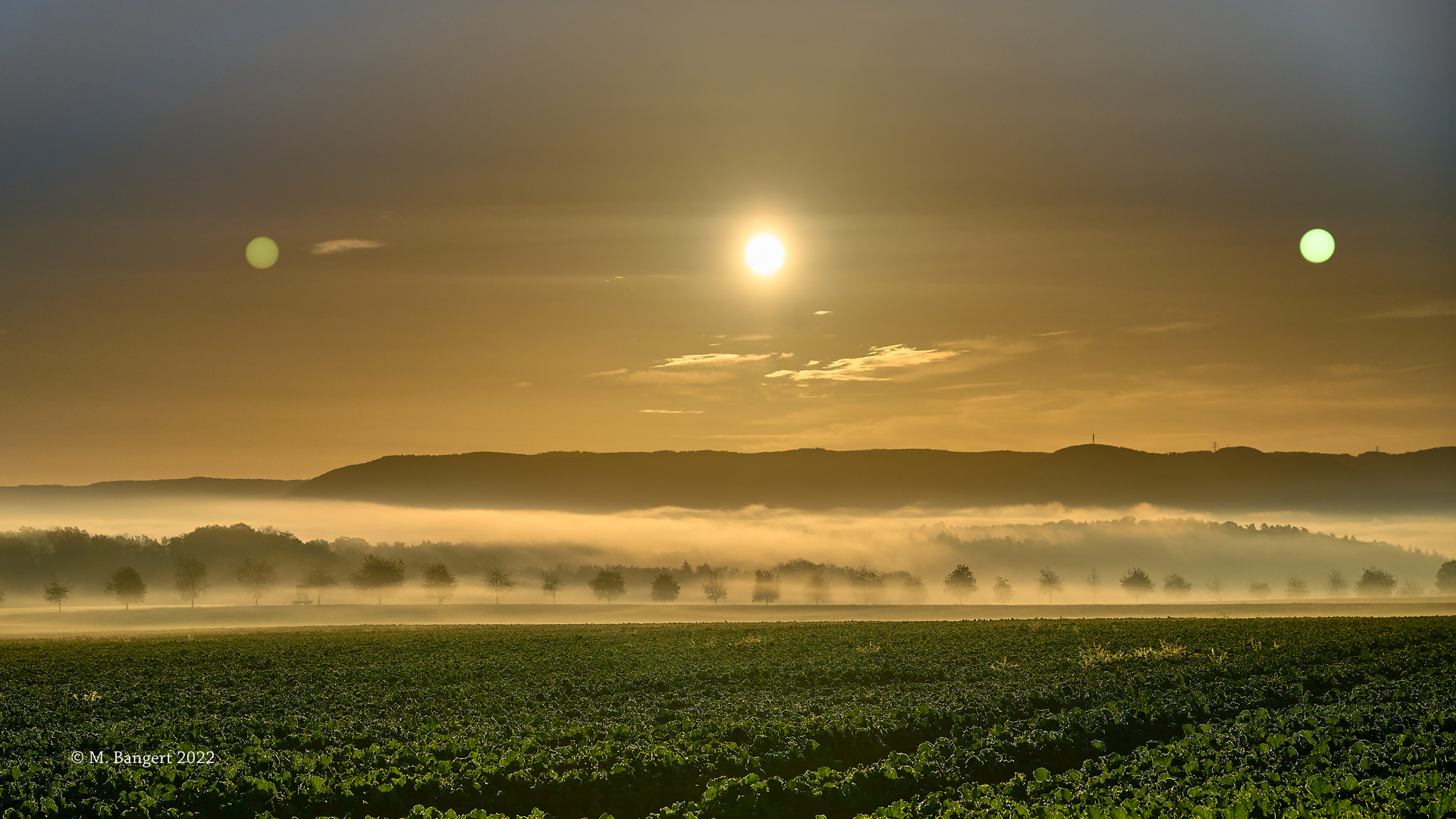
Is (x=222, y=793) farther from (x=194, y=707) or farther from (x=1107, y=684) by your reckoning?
(x=1107, y=684)

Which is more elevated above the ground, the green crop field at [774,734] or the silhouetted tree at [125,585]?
the green crop field at [774,734]

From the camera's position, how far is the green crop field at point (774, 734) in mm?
23438

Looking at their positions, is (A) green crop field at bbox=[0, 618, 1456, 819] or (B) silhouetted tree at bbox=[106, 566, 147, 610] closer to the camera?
(A) green crop field at bbox=[0, 618, 1456, 819]

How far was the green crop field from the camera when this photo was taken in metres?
23.4

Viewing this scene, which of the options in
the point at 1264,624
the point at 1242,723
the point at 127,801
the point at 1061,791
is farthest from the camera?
the point at 1264,624

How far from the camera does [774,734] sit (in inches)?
1160

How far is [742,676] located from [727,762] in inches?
726

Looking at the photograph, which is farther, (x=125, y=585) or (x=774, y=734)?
(x=125, y=585)

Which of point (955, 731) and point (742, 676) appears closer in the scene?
point (955, 731)

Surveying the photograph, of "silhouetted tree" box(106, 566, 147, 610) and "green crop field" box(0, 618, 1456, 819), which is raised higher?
"green crop field" box(0, 618, 1456, 819)

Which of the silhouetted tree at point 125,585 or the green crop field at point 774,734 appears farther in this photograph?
the silhouetted tree at point 125,585

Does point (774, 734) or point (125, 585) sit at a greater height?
point (774, 734)

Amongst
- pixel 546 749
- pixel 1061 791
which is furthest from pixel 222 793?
pixel 1061 791

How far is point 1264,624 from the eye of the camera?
215 feet
